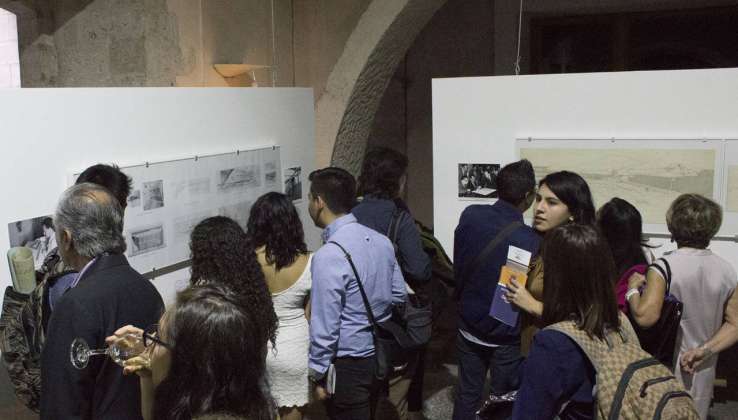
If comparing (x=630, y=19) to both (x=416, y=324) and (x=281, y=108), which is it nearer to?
(x=281, y=108)

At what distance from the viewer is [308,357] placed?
3.58 meters

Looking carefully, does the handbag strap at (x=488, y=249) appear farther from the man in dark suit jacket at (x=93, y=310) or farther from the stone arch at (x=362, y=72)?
the stone arch at (x=362, y=72)

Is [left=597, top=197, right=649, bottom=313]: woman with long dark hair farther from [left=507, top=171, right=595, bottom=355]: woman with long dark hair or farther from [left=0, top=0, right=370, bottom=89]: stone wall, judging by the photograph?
[left=0, top=0, right=370, bottom=89]: stone wall

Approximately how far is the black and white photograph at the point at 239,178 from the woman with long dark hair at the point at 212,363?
2831mm

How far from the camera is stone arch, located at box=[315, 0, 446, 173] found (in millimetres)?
5984

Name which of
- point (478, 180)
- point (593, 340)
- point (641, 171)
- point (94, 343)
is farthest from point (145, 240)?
point (641, 171)

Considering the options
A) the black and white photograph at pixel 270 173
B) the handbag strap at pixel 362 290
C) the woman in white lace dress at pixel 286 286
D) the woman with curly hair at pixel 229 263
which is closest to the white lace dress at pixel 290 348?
the woman in white lace dress at pixel 286 286

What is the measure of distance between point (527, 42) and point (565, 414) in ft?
20.4

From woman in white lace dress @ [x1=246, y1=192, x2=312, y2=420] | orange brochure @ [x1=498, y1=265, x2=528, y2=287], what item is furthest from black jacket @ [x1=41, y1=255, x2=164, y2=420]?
orange brochure @ [x1=498, y1=265, x2=528, y2=287]

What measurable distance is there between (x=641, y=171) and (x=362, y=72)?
241 centimetres

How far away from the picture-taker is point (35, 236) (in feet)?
10.7

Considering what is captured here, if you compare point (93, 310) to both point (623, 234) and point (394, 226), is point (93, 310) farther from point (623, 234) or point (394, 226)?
point (623, 234)

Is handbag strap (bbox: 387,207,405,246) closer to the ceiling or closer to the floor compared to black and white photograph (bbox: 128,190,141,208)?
closer to the floor

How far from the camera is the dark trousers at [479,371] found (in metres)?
3.88
